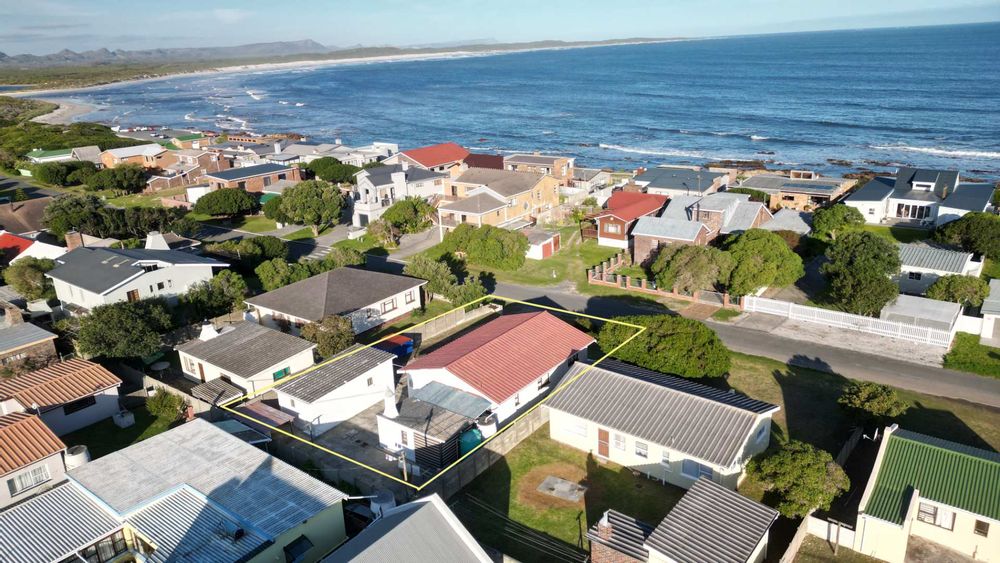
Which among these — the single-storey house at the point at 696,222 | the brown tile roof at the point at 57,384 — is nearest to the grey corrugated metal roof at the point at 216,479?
the brown tile roof at the point at 57,384

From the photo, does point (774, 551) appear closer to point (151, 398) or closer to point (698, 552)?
point (698, 552)

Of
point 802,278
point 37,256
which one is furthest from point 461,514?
point 37,256

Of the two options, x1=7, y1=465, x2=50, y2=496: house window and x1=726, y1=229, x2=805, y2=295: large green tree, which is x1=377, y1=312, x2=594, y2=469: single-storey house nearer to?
x1=7, y1=465, x2=50, y2=496: house window

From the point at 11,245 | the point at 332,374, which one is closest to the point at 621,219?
the point at 332,374

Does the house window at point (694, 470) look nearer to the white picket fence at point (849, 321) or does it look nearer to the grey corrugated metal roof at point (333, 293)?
the white picket fence at point (849, 321)

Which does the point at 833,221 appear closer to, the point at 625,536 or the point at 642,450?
the point at 642,450
